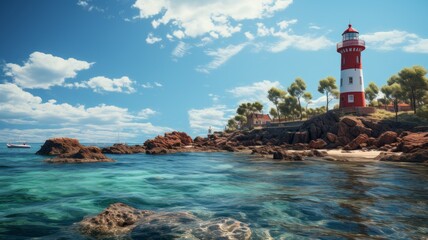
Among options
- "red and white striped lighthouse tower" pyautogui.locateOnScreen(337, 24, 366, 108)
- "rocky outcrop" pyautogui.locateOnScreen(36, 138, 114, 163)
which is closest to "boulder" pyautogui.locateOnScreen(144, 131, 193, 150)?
"rocky outcrop" pyautogui.locateOnScreen(36, 138, 114, 163)

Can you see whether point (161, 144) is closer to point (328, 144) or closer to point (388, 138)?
point (328, 144)

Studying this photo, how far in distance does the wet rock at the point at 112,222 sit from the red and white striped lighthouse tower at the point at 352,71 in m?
58.7

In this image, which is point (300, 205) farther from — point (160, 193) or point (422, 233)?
point (160, 193)

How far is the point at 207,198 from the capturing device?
12.9 meters

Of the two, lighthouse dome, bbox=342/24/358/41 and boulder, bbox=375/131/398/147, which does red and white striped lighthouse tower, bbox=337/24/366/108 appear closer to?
lighthouse dome, bbox=342/24/358/41

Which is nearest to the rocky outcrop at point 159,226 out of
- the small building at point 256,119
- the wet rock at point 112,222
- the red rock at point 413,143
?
the wet rock at point 112,222

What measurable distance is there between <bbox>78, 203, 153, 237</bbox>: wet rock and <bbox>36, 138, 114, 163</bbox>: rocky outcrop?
77.6ft

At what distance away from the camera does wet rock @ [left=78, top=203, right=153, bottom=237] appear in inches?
308

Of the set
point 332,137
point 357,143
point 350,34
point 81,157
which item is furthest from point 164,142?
point 350,34

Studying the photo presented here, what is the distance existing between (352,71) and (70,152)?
52415 mm

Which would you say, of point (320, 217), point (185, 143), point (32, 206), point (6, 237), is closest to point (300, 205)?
point (320, 217)

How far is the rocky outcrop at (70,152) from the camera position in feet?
101

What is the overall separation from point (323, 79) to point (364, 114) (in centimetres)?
2406

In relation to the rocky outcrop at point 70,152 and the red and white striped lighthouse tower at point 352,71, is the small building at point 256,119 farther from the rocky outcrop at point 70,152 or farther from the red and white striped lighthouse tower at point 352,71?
the rocky outcrop at point 70,152
